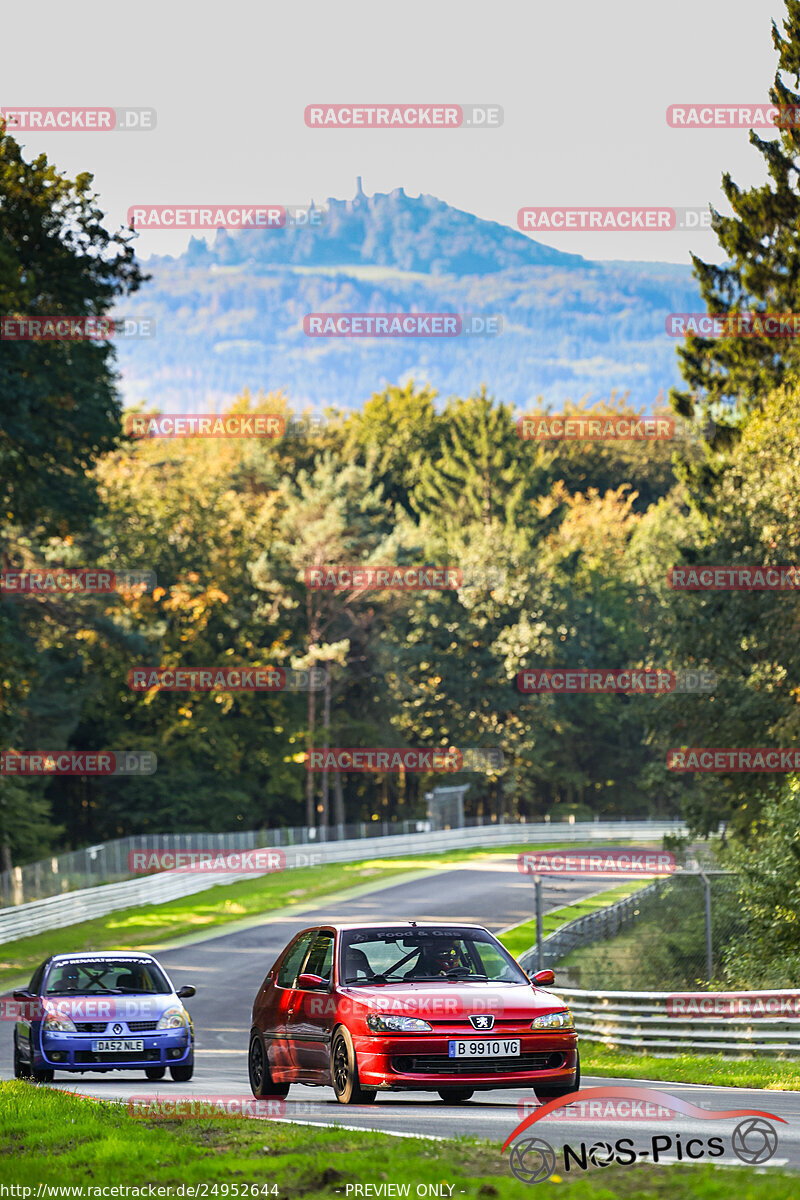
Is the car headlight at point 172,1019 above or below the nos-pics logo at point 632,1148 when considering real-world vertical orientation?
below

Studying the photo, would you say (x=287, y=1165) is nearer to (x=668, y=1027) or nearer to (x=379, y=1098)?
(x=379, y=1098)

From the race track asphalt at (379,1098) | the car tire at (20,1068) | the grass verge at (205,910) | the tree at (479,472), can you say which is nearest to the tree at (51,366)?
the grass verge at (205,910)

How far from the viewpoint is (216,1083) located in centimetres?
1647

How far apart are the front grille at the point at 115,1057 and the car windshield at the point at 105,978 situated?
0.73 m

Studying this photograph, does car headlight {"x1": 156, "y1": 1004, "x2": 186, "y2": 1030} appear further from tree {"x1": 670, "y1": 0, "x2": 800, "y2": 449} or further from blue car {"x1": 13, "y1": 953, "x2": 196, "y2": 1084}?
tree {"x1": 670, "y1": 0, "x2": 800, "y2": 449}

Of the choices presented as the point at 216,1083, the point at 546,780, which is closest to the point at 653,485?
the point at 546,780

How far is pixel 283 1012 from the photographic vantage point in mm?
12359

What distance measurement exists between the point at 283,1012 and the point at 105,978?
528 centimetres

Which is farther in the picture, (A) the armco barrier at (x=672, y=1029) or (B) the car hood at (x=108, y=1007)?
(A) the armco barrier at (x=672, y=1029)

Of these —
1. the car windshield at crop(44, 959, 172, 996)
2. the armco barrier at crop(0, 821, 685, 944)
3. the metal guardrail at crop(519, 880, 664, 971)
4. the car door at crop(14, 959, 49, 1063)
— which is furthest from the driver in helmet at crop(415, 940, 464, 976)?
the armco barrier at crop(0, 821, 685, 944)

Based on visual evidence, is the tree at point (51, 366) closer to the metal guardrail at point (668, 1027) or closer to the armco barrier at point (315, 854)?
the armco barrier at point (315, 854)

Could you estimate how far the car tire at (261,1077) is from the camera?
1277 centimetres

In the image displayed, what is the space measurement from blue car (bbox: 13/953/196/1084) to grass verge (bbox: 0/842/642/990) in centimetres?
1818

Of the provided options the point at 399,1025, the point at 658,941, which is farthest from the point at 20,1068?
Result: the point at 658,941
